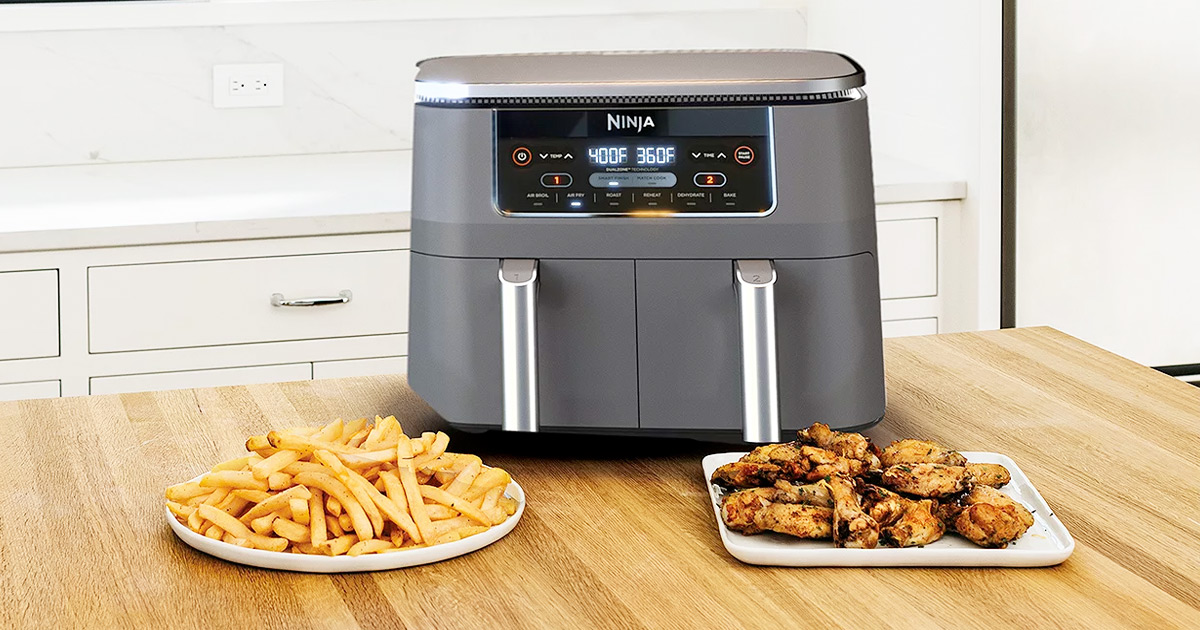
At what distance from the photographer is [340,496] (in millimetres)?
922

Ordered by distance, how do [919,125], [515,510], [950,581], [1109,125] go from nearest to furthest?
[950,581], [515,510], [1109,125], [919,125]

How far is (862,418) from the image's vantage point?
1.17m

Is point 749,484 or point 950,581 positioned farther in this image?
point 749,484

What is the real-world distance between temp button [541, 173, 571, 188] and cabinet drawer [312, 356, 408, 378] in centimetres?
122

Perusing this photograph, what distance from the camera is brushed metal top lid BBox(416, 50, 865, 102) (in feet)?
3.67

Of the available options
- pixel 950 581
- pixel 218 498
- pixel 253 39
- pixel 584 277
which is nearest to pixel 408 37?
pixel 253 39

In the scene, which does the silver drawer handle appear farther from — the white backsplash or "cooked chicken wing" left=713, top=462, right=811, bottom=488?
"cooked chicken wing" left=713, top=462, right=811, bottom=488

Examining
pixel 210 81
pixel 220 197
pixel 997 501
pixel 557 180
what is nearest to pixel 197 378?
pixel 220 197

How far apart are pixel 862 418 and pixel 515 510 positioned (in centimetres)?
34

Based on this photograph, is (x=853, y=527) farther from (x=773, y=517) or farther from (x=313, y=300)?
(x=313, y=300)

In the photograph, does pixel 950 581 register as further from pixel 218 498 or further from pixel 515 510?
pixel 218 498

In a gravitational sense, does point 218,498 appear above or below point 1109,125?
below

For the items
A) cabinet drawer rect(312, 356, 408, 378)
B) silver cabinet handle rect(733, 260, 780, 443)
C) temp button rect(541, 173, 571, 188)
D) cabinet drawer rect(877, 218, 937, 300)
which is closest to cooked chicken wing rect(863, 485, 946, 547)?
silver cabinet handle rect(733, 260, 780, 443)

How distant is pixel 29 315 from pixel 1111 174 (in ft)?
6.23
